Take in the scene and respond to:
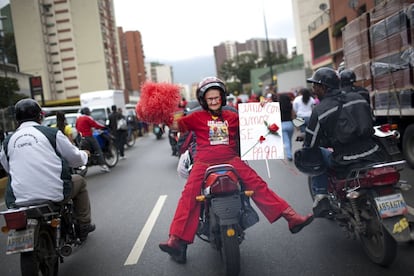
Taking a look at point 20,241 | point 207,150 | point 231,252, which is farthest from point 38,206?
point 231,252

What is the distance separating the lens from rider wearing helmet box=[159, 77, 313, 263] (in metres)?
3.88

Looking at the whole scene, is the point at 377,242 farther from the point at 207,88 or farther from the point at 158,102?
the point at 158,102

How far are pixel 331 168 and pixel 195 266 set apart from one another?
1.67 metres

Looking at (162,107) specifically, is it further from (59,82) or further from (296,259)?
(59,82)

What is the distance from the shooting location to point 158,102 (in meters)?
4.72

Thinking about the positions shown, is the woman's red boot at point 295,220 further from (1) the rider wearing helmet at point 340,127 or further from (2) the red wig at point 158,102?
(2) the red wig at point 158,102

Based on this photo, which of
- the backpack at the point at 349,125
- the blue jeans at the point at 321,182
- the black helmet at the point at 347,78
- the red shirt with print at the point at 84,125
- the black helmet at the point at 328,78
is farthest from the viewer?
the red shirt with print at the point at 84,125

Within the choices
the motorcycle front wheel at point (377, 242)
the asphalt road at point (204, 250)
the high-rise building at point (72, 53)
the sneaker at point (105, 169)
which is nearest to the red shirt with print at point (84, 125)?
the sneaker at point (105, 169)

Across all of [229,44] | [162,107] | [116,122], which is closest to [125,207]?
[162,107]

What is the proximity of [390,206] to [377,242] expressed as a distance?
443 millimetres

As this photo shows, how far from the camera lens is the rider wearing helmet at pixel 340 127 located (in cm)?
387

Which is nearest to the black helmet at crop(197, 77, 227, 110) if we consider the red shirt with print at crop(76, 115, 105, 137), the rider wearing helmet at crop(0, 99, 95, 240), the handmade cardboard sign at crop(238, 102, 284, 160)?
the handmade cardboard sign at crop(238, 102, 284, 160)

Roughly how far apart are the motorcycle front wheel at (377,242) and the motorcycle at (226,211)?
3.34 ft

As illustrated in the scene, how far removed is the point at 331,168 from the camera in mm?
4266
